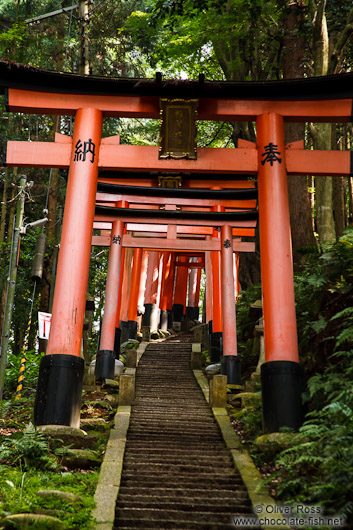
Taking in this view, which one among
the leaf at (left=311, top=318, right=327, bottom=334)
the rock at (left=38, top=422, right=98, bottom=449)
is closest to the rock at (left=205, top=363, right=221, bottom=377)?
the leaf at (left=311, top=318, right=327, bottom=334)

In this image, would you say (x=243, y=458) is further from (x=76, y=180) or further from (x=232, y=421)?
(x=76, y=180)

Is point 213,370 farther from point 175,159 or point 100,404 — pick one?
point 175,159

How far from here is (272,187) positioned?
872cm

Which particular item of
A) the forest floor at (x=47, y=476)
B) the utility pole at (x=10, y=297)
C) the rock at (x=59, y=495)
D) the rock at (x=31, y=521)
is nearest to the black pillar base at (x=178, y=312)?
the utility pole at (x=10, y=297)

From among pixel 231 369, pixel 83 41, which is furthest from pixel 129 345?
pixel 83 41

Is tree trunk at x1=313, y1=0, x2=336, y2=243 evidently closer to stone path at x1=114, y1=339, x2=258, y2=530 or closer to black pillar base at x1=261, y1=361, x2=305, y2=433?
stone path at x1=114, y1=339, x2=258, y2=530

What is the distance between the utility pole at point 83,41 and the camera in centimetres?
1351

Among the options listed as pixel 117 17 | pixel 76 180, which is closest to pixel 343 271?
pixel 76 180

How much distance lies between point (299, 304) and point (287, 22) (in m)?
9.21

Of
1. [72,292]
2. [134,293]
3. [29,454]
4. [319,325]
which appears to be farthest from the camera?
[134,293]

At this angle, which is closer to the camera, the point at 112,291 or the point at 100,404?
the point at 100,404

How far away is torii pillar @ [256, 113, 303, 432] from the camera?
295 inches

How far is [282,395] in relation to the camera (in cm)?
747

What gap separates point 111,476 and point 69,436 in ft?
3.79
